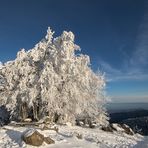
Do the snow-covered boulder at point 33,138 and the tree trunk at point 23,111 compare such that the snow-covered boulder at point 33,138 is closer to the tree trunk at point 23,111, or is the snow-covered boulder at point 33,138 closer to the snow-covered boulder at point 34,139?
the snow-covered boulder at point 34,139

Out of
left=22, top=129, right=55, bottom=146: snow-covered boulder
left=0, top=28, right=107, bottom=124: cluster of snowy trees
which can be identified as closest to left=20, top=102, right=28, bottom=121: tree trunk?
left=0, top=28, right=107, bottom=124: cluster of snowy trees

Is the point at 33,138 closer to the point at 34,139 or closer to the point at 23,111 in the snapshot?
the point at 34,139

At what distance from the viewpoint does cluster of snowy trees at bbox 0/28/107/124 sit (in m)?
38.6

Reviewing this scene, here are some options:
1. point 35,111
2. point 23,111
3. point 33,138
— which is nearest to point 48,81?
point 35,111

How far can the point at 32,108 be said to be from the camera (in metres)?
41.0

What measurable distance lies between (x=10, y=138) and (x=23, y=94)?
1571 centimetres

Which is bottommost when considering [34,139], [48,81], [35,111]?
[34,139]

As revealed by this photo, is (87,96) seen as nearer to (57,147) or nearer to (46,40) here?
(46,40)

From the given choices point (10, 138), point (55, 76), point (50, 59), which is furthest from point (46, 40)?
→ point (10, 138)

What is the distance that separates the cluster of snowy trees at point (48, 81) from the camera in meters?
38.6

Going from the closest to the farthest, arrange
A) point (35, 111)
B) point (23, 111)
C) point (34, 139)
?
1. point (34, 139)
2. point (35, 111)
3. point (23, 111)

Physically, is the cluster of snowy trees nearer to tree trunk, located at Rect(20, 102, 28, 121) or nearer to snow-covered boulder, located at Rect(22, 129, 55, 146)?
tree trunk, located at Rect(20, 102, 28, 121)

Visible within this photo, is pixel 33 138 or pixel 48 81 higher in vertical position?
pixel 48 81

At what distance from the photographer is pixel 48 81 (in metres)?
38.2
